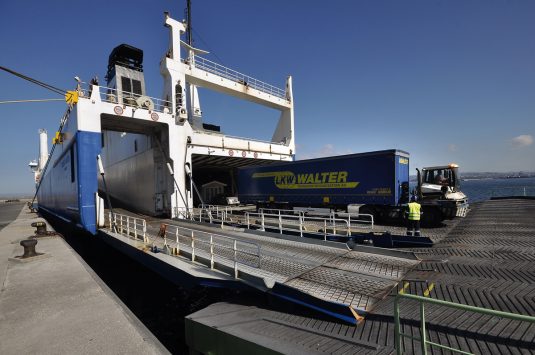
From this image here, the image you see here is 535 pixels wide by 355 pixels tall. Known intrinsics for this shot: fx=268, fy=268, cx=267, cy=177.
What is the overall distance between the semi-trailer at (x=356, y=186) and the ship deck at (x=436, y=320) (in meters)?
5.40

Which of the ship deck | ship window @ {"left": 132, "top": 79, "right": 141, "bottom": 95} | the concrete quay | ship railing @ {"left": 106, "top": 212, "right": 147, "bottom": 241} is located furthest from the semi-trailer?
ship window @ {"left": 132, "top": 79, "right": 141, "bottom": 95}

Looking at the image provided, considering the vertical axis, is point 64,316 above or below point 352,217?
below

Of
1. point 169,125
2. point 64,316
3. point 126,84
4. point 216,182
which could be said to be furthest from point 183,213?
point 126,84

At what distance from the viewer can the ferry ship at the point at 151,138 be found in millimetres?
14773

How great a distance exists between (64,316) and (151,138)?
673 inches

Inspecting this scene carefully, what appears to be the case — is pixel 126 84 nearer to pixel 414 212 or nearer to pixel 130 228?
pixel 130 228

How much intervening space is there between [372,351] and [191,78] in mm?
20516

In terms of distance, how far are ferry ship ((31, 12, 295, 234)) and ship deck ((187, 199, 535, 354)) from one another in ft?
37.3

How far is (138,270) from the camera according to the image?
1372 cm

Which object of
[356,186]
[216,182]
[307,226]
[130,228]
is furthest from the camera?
[216,182]

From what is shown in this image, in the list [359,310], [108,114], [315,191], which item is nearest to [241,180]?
[315,191]

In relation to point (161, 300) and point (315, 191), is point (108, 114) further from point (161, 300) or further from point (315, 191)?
point (315, 191)

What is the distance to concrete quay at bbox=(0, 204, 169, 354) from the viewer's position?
456 cm

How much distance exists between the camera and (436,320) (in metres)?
4.56
